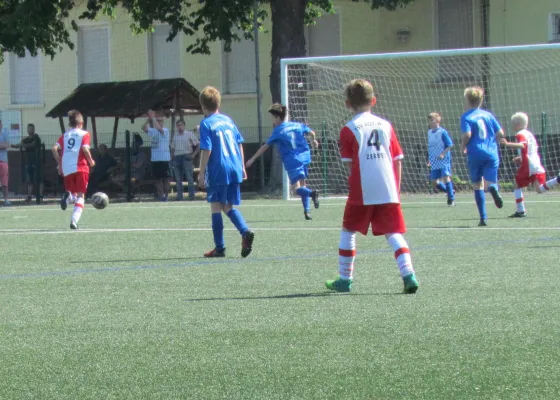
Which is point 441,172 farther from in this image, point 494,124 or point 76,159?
point 76,159

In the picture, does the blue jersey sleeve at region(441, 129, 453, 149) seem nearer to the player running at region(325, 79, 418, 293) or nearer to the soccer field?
the soccer field

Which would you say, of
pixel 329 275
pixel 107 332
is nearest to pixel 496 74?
pixel 329 275

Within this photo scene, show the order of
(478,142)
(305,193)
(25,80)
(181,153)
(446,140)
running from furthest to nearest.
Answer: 1. (25,80)
2. (181,153)
3. (446,140)
4. (305,193)
5. (478,142)

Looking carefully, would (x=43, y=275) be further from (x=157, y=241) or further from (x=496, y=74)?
(x=496, y=74)

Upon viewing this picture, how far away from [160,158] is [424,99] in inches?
256

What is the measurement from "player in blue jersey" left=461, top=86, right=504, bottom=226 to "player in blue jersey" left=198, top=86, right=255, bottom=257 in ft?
13.6

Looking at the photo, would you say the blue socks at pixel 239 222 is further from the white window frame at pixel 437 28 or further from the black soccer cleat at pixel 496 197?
the white window frame at pixel 437 28

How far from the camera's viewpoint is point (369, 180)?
313 inches

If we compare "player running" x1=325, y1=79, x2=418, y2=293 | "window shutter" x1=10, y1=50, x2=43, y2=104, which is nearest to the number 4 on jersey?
"player running" x1=325, y1=79, x2=418, y2=293

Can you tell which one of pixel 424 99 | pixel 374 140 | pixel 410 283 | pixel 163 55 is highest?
pixel 163 55

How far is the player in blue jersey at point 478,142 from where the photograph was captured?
14.3 meters

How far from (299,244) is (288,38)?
14676 mm

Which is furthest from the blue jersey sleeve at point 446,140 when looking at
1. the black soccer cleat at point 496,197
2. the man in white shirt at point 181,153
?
the man in white shirt at point 181,153

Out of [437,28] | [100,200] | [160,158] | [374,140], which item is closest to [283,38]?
[160,158]
